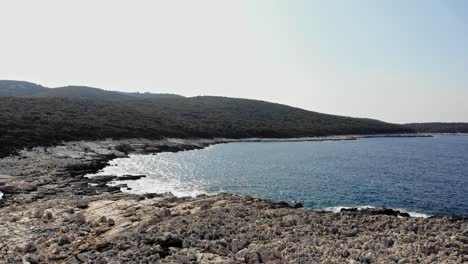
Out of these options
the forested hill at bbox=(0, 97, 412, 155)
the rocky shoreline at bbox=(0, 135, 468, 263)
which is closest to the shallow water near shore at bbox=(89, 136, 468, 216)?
the rocky shoreline at bbox=(0, 135, 468, 263)

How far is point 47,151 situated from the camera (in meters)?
79.3

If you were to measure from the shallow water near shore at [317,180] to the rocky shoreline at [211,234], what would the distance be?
15056 millimetres

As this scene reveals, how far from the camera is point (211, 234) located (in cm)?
2264

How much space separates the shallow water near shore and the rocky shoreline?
49.4 feet

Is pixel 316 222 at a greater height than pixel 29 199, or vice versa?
pixel 316 222

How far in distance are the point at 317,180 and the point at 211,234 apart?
41797 millimetres

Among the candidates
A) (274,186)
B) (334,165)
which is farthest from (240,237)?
(334,165)

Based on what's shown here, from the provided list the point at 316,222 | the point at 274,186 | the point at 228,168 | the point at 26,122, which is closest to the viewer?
the point at 316,222

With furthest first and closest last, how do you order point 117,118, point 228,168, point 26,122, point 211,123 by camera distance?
point 211,123 < point 117,118 < point 26,122 < point 228,168

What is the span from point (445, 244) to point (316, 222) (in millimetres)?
7479

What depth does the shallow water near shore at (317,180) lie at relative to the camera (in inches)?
1868

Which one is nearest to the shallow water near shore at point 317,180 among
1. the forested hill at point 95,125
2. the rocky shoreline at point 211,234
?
the rocky shoreline at point 211,234

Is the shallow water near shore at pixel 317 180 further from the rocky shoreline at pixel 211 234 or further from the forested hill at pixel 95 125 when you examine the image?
the forested hill at pixel 95 125

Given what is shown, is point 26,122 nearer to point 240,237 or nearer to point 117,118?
point 117,118
